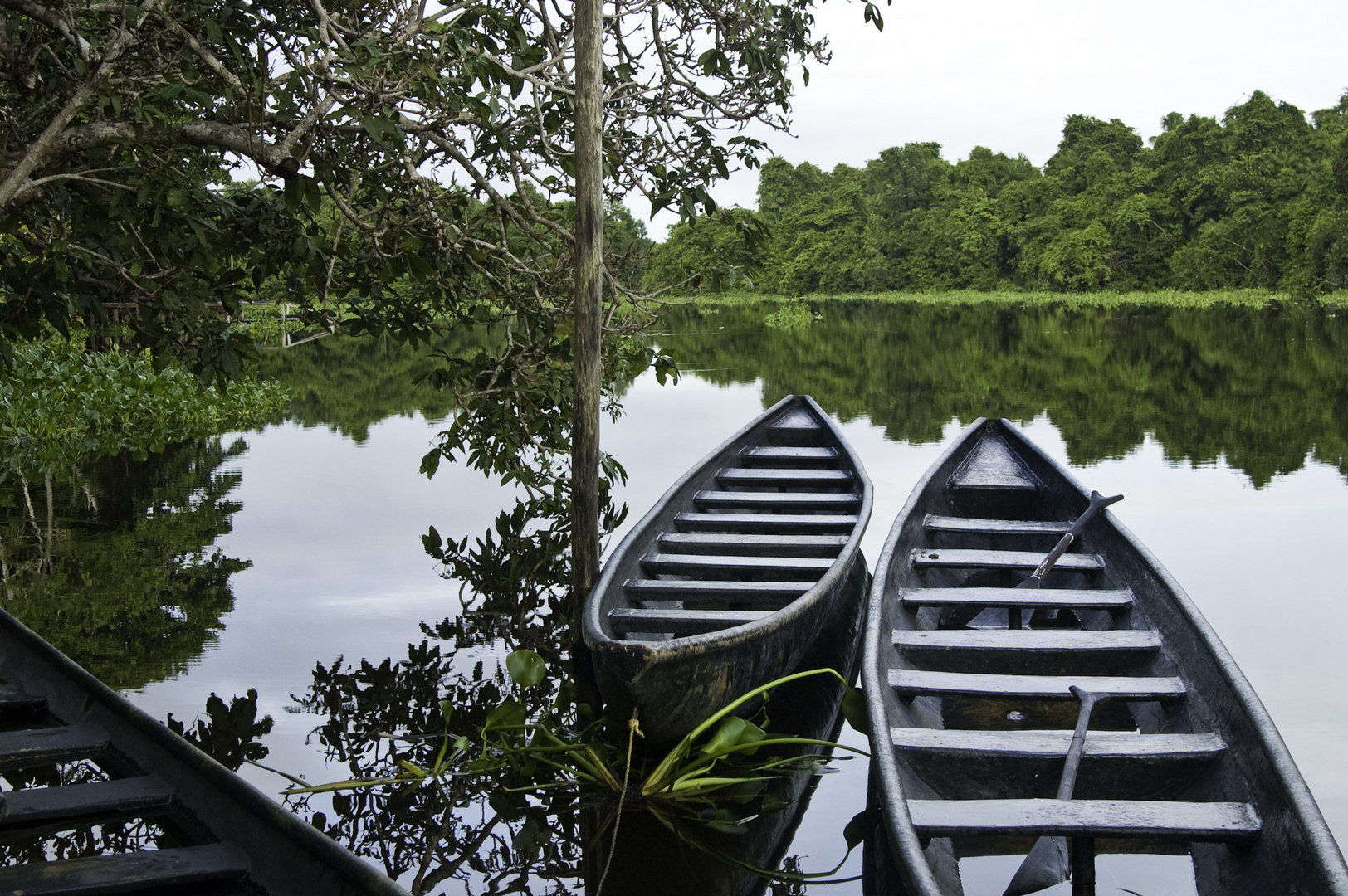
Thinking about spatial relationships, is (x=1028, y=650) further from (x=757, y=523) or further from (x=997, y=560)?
(x=757, y=523)

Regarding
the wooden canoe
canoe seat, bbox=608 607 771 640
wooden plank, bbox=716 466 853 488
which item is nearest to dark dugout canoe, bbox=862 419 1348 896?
canoe seat, bbox=608 607 771 640

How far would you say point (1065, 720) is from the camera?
167 inches

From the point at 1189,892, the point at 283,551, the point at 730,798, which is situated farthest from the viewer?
the point at 283,551

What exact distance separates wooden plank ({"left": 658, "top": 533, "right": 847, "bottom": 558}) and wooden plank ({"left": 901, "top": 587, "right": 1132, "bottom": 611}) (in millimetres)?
946

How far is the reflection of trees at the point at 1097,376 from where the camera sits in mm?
12266

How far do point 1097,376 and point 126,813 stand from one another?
57.1 ft

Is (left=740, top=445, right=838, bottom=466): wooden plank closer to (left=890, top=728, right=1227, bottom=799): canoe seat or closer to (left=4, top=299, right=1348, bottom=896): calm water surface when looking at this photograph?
(left=4, top=299, right=1348, bottom=896): calm water surface

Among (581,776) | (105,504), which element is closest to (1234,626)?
(581,776)

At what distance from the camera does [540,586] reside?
6715mm

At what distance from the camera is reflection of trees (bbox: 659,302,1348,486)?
12.3 metres

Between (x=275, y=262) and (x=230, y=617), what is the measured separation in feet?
7.57

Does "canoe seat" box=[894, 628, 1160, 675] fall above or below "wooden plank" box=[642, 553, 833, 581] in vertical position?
below

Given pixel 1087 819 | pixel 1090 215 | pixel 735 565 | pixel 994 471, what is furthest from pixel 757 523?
pixel 1090 215

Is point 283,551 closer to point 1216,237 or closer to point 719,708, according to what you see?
point 719,708
